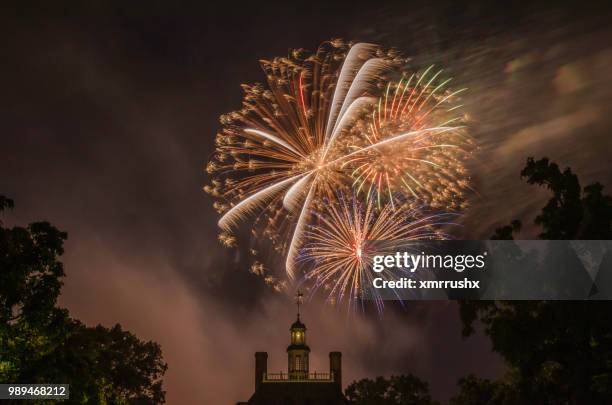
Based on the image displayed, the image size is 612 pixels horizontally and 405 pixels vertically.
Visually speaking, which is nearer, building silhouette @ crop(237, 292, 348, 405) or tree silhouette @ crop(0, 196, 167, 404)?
tree silhouette @ crop(0, 196, 167, 404)

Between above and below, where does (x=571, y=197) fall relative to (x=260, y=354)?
below

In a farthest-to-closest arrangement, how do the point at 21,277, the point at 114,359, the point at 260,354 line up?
1. the point at 260,354
2. the point at 114,359
3. the point at 21,277

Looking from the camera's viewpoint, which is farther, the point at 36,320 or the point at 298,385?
the point at 298,385

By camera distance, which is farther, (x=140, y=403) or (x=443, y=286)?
(x=140, y=403)

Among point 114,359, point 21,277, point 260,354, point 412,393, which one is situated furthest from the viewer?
point 260,354

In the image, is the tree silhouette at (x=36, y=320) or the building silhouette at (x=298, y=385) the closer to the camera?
the tree silhouette at (x=36, y=320)

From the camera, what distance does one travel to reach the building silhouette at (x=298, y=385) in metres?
116

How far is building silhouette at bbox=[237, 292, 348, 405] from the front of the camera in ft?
380

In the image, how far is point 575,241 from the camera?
37438 millimetres

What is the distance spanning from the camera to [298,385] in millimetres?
118250

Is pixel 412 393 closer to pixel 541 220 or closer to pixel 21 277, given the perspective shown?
pixel 541 220

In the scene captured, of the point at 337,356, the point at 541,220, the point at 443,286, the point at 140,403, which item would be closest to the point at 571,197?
the point at 541,220

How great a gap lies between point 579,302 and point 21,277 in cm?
2384

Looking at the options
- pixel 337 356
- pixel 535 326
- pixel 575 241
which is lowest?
pixel 535 326
